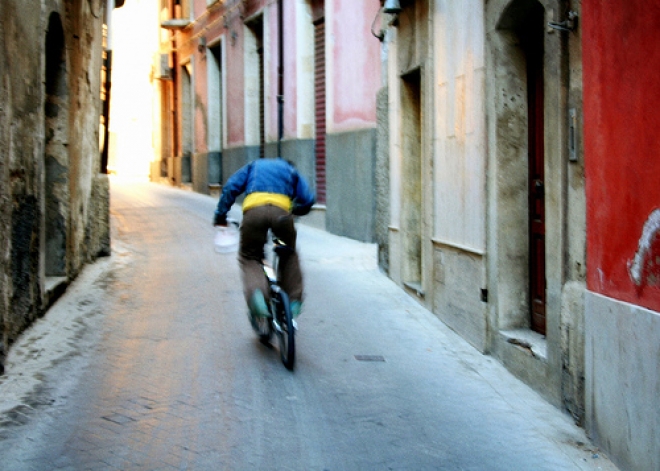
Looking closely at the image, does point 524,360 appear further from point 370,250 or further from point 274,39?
point 274,39

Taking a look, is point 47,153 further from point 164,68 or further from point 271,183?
point 164,68

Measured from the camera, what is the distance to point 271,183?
7074 mm

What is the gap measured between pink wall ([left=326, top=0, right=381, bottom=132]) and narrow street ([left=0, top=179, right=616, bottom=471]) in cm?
618

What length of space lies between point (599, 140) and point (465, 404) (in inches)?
77.7

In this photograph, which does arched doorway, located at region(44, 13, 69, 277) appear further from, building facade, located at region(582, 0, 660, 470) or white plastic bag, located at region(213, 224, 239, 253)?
building facade, located at region(582, 0, 660, 470)

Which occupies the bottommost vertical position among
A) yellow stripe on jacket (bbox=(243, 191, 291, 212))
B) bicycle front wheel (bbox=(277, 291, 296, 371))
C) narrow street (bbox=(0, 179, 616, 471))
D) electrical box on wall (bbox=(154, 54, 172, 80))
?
narrow street (bbox=(0, 179, 616, 471))

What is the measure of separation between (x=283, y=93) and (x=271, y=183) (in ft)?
44.5

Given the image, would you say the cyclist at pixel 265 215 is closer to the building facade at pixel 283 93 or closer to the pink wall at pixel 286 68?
the building facade at pixel 283 93

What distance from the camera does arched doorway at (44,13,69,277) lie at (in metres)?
10.0

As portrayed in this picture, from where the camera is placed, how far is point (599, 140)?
4934 mm

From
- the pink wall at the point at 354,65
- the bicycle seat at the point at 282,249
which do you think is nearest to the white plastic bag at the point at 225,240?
the bicycle seat at the point at 282,249

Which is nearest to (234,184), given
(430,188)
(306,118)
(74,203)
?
(430,188)

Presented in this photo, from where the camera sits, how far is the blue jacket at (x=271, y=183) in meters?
7.07

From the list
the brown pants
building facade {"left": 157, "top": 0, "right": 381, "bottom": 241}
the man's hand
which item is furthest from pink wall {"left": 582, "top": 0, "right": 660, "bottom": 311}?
building facade {"left": 157, "top": 0, "right": 381, "bottom": 241}
